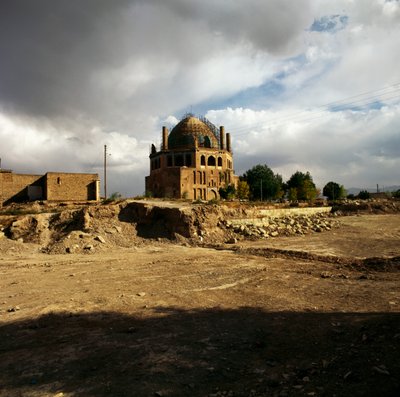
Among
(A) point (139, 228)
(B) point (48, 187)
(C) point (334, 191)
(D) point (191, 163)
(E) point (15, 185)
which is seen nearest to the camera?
(A) point (139, 228)

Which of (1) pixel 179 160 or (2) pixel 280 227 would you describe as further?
(1) pixel 179 160

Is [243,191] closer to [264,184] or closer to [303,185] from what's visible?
[264,184]

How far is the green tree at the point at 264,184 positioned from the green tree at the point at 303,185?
16.8 ft

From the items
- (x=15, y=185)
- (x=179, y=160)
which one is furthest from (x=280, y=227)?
(x=179, y=160)

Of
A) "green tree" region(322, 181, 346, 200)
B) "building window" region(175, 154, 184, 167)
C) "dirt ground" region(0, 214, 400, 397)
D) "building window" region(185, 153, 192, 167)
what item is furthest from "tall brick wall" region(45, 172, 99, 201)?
"green tree" region(322, 181, 346, 200)

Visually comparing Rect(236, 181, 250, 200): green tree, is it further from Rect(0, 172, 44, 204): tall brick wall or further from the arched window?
Rect(0, 172, 44, 204): tall brick wall

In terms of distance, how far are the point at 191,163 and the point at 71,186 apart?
93.4 ft

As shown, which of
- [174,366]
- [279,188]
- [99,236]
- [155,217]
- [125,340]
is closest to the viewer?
[174,366]

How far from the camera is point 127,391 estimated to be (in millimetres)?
4414

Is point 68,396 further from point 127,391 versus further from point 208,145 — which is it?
point 208,145

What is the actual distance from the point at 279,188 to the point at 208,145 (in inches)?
606

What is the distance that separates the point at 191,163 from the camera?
60.0 meters

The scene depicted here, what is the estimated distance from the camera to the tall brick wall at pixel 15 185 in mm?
33031

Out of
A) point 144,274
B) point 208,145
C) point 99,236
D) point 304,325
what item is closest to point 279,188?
point 208,145
